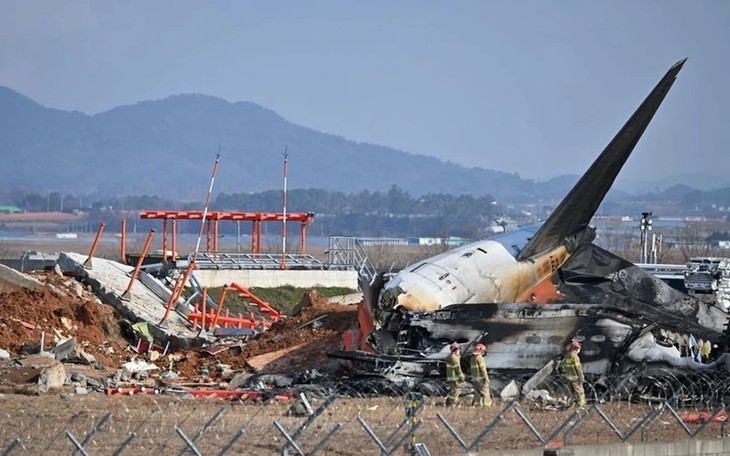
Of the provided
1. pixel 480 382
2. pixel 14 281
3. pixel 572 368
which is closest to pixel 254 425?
pixel 480 382

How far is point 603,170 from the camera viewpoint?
129 feet

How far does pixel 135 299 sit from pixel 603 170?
1500cm

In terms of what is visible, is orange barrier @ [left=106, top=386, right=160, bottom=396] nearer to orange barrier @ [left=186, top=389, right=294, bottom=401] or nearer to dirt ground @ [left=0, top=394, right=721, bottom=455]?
orange barrier @ [left=186, top=389, right=294, bottom=401]

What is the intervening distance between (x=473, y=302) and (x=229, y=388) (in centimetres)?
644

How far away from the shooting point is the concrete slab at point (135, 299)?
41.0m

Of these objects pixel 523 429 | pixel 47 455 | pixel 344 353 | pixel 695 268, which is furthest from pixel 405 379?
pixel 695 268

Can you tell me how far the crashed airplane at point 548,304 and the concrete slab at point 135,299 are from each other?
832cm

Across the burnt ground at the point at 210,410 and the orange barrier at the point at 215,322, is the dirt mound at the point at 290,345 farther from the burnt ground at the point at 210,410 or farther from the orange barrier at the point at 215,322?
the orange barrier at the point at 215,322

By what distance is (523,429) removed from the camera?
24.5 m

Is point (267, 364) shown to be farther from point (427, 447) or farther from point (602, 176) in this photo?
point (427, 447)

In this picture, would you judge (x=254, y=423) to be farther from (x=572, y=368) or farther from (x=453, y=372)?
(x=572, y=368)

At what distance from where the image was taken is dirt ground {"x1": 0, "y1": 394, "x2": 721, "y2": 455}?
72.1 ft

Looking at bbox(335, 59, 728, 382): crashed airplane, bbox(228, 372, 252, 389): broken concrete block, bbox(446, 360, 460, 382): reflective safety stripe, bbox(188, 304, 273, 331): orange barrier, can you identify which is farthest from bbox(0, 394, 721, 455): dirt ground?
bbox(188, 304, 273, 331): orange barrier

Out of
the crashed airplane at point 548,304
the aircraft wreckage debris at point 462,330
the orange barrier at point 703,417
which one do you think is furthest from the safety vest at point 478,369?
the orange barrier at point 703,417
